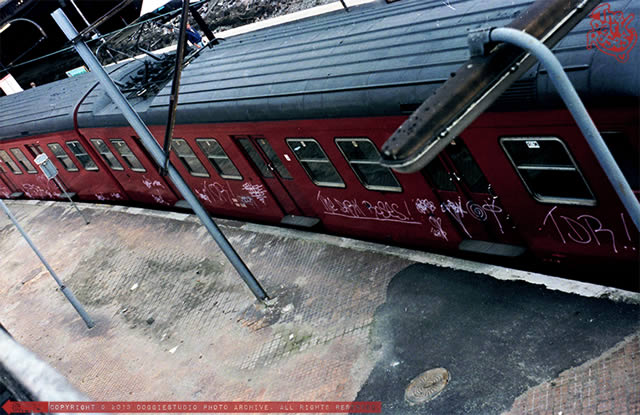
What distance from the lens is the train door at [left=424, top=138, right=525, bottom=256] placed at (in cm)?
755

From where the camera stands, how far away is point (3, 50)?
149 feet

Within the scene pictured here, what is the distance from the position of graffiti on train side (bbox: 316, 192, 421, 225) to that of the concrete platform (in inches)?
26.6

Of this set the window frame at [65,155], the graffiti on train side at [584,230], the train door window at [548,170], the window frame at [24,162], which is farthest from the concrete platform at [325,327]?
the window frame at [24,162]

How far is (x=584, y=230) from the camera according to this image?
6.72m

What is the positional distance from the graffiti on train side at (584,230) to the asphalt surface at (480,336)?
2.44 ft

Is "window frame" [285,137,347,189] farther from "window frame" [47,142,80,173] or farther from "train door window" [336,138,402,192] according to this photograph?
"window frame" [47,142,80,173]

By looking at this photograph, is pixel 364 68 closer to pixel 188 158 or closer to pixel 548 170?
pixel 548 170

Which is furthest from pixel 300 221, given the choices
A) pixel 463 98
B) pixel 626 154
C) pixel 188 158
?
pixel 463 98

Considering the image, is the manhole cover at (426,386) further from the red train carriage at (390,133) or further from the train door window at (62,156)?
the train door window at (62,156)

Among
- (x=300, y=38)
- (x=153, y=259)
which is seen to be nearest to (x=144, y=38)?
(x=153, y=259)

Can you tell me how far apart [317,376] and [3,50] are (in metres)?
46.7

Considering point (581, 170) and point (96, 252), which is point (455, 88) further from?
point (96, 252)

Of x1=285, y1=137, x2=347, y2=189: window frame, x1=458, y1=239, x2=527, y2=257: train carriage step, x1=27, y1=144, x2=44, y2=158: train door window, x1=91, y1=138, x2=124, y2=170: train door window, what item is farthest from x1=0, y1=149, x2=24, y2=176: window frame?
x1=458, y1=239, x2=527, y2=257: train carriage step

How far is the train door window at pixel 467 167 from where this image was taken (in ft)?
24.5
